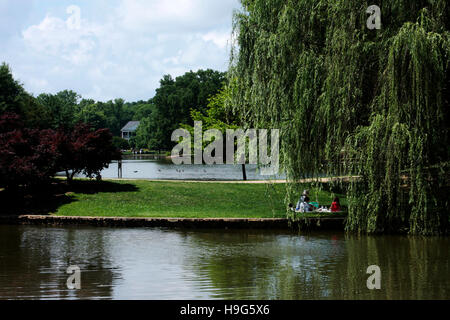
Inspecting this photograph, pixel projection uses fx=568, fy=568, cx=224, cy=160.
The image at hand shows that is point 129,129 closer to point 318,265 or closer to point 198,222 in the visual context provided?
point 198,222

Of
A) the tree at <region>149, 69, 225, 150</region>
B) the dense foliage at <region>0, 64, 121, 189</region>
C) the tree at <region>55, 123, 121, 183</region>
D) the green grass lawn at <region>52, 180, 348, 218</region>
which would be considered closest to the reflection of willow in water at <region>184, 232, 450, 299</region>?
the green grass lawn at <region>52, 180, 348, 218</region>

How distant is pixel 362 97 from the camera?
18.1m

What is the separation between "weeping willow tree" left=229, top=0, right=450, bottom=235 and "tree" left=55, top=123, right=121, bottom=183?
9.91 m

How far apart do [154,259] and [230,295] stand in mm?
4261

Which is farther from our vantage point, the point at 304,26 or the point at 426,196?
the point at 304,26

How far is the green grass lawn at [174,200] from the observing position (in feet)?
72.1

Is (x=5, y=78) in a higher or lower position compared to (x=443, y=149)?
higher

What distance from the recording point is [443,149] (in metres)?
17.4

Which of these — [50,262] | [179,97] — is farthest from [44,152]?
[179,97]

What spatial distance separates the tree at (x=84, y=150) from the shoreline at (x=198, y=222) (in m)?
4.65

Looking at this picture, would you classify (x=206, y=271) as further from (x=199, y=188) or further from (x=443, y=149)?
(x=199, y=188)

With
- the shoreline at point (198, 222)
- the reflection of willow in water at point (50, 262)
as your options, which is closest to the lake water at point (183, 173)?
the shoreline at point (198, 222)

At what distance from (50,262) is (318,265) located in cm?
660

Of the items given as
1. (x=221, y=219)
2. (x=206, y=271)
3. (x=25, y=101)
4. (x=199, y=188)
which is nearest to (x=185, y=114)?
(x=25, y=101)
